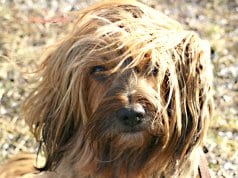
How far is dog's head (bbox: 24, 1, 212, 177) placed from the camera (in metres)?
3.43

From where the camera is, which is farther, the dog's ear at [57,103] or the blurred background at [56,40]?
the blurred background at [56,40]

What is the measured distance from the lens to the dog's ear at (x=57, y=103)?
362 centimetres

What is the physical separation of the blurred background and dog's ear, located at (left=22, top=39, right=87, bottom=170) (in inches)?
18.3

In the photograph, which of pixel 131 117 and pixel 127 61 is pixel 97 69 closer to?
pixel 127 61

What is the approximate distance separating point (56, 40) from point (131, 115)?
2572 mm

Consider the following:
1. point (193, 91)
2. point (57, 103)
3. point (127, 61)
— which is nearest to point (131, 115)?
point (127, 61)

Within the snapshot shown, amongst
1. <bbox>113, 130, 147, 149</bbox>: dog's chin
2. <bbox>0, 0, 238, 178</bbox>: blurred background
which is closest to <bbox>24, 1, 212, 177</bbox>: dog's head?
<bbox>113, 130, 147, 149</bbox>: dog's chin

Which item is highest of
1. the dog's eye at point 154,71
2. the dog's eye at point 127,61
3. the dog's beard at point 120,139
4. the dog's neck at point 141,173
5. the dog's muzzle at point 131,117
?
the dog's eye at point 127,61

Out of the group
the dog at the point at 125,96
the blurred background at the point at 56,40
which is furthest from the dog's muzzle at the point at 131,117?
the blurred background at the point at 56,40

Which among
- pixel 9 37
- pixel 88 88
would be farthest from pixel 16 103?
pixel 88 88

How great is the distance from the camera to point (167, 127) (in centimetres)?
348

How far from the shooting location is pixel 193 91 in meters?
3.60

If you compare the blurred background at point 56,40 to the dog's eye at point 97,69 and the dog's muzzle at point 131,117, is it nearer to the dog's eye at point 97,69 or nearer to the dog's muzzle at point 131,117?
the dog's eye at point 97,69

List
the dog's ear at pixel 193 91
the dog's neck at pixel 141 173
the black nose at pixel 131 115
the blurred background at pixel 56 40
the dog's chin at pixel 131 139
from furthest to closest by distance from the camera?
1. the blurred background at pixel 56 40
2. the dog's neck at pixel 141 173
3. the dog's ear at pixel 193 91
4. the dog's chin at pixel 131 139
5. the black nose at pixel 131 115
